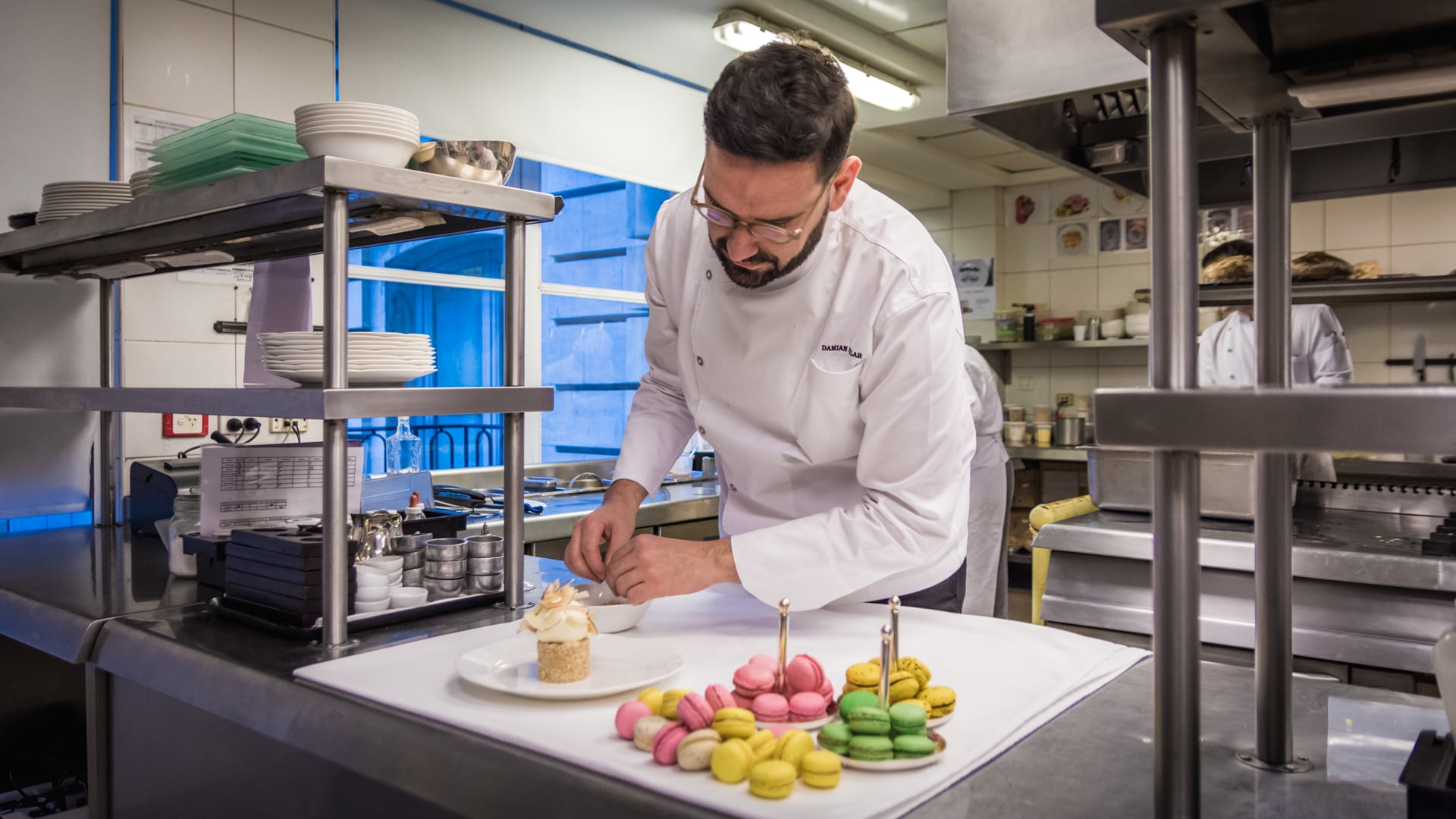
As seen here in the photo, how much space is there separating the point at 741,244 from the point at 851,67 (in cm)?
356

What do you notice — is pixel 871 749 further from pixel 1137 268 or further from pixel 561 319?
pixel 1137 268

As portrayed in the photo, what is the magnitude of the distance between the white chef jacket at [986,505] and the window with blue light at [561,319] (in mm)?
1909

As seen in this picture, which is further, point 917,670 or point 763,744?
point 917,670

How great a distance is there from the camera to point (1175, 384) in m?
0.72

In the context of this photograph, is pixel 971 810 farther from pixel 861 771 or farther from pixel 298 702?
pixel 298 702

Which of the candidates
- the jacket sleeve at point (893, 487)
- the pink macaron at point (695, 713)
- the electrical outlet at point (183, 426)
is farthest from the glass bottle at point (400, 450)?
the pink macaron at point (695, 713)

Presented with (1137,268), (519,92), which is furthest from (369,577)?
(1137,268)

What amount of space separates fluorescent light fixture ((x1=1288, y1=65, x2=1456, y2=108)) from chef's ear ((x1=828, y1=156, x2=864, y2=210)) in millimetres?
728

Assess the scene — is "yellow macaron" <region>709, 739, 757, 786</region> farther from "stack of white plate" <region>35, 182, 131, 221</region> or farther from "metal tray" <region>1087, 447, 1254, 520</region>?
"stack of white plate" <region>35, 182, 131, 221</region>

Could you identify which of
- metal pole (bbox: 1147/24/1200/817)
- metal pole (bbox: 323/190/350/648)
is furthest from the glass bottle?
metal pole (bbox: 1147/24/1200/817)

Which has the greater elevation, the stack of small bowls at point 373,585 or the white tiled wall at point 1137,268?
the white tiled wall at point 1137,268

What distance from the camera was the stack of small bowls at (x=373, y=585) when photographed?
1521mm

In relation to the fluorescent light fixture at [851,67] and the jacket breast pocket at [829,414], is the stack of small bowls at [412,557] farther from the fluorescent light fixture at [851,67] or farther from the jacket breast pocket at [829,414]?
the fluorescent light fixture at [851,67]

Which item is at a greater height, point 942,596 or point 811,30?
point 811,30
